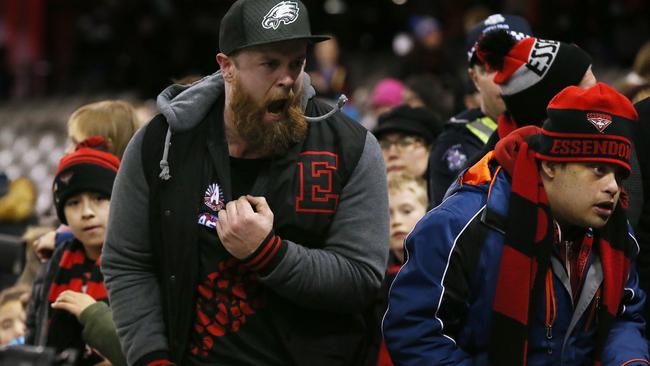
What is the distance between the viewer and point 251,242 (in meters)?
3.25

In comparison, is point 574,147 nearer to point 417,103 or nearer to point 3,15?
point 417,103

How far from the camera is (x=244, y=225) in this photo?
3252 mm

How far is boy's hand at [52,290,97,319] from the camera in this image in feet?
13.8

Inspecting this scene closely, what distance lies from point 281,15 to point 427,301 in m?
0.92

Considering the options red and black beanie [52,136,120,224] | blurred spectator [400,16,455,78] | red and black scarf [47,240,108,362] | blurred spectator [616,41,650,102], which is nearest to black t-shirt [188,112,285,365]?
red and black scarf [47,240,108,362]

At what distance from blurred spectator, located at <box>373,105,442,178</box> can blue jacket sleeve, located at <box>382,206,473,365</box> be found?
7.91 ft

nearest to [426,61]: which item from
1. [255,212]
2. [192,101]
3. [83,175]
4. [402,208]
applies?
[402,208]

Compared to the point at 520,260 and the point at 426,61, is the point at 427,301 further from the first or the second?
the point at 426,61

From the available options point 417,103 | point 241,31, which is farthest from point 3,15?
point 241,31

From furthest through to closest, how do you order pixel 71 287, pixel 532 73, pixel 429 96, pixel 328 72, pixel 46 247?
pixel 328 72
pixel 429 96
pixel 46 247
pixel 71 287
pixel 532 73

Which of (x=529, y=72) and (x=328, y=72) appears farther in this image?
(x=328, y=72)

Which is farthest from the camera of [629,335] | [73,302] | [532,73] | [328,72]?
[328,72]

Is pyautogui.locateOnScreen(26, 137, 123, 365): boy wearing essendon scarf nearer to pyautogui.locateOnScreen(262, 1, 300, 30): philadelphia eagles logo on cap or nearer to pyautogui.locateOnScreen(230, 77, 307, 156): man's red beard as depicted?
pyautogui.locateOnScreen(230, 77, 307, 156): man's red beard

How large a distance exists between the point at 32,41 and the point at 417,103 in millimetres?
17950
